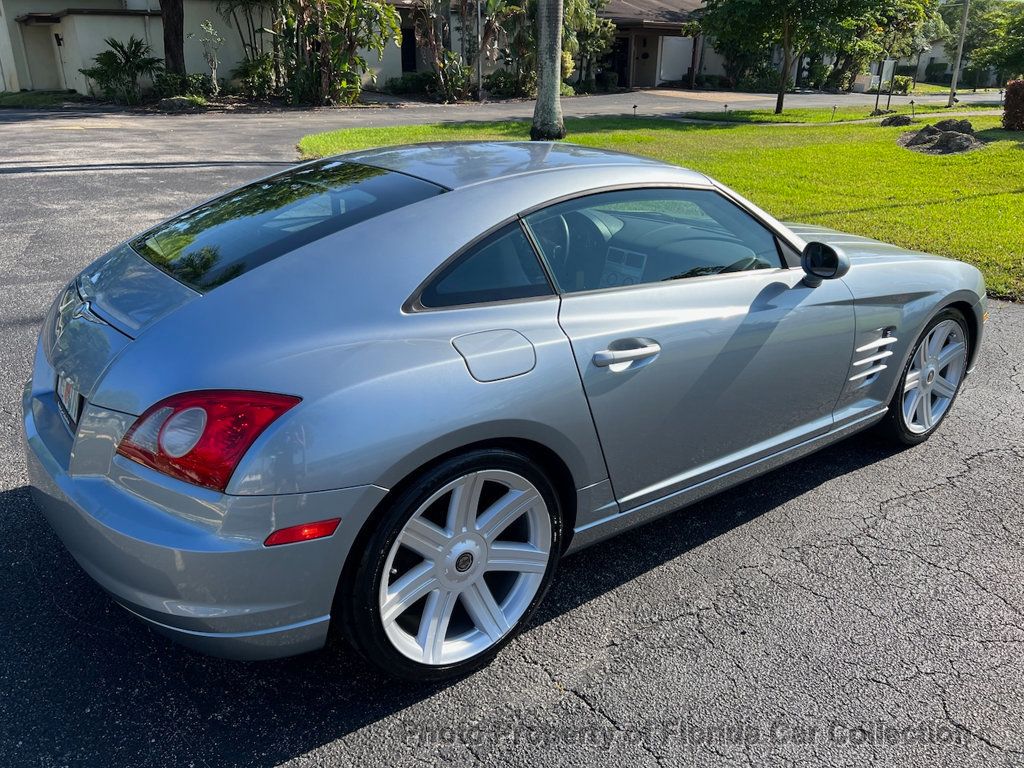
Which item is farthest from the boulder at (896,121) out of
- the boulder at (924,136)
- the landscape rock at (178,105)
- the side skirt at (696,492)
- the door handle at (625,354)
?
the door handle at (625,354)

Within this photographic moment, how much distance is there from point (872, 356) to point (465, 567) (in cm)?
223

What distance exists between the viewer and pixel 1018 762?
2293mm

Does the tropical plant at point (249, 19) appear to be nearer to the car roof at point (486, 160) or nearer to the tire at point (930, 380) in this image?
the car roof at point (486, 160)

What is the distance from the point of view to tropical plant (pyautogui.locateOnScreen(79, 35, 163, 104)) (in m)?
25.6

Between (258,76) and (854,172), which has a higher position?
(258,76)

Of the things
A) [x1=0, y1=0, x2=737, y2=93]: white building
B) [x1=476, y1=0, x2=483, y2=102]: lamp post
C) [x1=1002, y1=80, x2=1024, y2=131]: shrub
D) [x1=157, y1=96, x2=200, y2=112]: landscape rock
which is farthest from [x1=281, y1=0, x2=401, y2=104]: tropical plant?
[x1=1002, y1=80, x2=1024, y2=131]: shrub

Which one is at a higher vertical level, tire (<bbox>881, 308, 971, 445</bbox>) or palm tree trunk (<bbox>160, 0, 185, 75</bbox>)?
palm tree trunk (<bbox>160, 0, 185, 75</bbox>)

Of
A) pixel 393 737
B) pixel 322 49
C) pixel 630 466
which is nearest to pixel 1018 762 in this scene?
pixel 630 466

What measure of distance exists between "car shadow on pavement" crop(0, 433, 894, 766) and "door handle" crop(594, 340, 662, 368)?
925mm

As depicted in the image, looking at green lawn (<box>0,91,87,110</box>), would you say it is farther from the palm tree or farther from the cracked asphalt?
the cracked asphalt

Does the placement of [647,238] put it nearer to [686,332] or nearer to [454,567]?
[686,332]

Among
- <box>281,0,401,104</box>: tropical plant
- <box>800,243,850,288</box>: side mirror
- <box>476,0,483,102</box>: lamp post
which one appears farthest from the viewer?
<box>476,0,483,102</box>: lamp post

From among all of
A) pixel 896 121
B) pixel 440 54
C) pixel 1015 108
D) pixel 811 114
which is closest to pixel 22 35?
pixel 440 54

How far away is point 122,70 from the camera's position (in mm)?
25594
